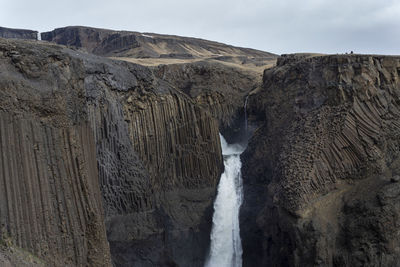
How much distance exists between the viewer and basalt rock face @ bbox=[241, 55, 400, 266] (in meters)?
16.8

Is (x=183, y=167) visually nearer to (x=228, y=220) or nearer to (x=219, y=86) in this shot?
(x=228, y=220)

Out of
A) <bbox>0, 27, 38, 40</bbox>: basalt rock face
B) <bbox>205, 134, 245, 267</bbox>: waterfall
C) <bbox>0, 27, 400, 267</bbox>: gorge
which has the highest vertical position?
<bbox>0, 27, 38, 40</bbox>: basalt rock face

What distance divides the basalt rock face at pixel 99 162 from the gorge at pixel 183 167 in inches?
1.6

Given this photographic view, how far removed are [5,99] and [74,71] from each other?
237cm

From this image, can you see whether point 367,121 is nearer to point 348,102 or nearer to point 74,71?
point 348,102

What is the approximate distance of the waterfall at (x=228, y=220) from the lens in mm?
21625

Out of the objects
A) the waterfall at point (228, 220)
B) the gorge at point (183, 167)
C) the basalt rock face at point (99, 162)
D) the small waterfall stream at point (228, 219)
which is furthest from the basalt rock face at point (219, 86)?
the basalt rock face at point (99, 162)

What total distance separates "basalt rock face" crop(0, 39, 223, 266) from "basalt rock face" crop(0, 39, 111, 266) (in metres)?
0.02

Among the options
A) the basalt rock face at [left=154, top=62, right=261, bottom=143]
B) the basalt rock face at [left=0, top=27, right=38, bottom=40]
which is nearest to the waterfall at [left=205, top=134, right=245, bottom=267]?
the basalt rock face at [left=154, top=62, right=261, bottom=143]

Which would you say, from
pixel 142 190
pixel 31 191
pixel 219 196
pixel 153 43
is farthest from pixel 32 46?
pixel 153 43

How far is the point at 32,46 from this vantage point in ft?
39.9

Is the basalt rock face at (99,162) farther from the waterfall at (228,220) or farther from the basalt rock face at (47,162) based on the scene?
the waterfall at (228,220)

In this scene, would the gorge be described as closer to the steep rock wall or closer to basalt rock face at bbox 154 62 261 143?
the steep rock wall

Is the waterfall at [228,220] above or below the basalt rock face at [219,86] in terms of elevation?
below
